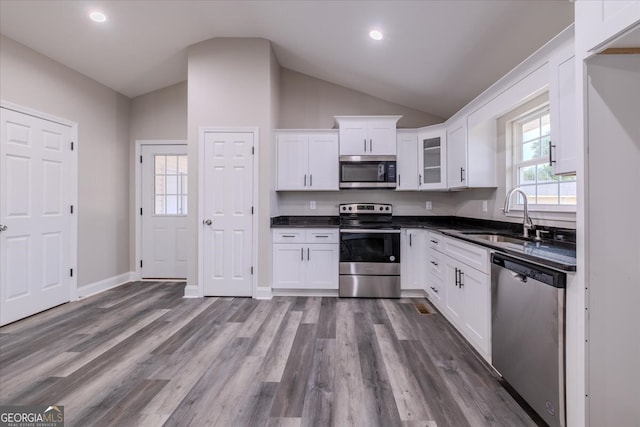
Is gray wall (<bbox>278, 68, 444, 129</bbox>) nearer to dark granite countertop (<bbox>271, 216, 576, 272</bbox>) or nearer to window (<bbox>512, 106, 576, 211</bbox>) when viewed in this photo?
dark granite countertop (<bbox>271, 216, 576, 272</bbox>)

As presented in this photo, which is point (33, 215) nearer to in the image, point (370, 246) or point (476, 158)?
point (370, 246)

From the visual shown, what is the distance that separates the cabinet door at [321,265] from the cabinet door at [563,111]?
2.43 metres

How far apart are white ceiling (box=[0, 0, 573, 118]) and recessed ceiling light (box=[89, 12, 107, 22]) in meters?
0.05

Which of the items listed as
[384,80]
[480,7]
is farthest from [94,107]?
[480,7]

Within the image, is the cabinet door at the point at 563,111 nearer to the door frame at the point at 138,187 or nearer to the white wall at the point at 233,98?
the white wall at the point at 233,98

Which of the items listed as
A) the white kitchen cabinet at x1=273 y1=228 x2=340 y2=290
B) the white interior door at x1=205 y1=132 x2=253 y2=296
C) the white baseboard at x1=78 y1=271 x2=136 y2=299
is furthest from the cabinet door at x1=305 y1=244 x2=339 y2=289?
the white baseboard at x1=78 y1=271 x2=136 y2=299

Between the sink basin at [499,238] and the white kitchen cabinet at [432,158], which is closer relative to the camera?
the sink basin at [499,238]

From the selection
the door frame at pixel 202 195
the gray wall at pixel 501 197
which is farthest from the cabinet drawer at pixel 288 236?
the gray wall at pixel 501 197

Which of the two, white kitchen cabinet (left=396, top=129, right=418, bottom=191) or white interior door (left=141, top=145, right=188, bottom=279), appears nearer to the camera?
white kitchen cabinet (left=396, top=129, right=418, bottom=191)

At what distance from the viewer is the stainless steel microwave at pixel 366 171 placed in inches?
152

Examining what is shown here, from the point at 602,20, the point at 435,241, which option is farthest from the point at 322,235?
the point at 602,20

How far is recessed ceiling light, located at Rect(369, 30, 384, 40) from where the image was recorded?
9.52ft

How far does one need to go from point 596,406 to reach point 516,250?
2.49ft

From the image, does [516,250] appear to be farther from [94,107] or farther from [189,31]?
[94,107]
